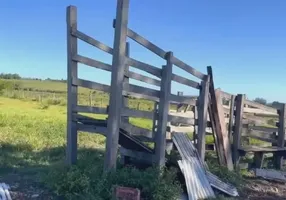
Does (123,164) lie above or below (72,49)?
below

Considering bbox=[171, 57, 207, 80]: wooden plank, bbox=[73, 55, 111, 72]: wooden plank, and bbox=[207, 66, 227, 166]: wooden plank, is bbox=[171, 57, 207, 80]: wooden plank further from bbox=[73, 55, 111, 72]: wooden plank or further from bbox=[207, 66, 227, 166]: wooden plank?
bbox=[73, 55, 111, 72]: wooden plank

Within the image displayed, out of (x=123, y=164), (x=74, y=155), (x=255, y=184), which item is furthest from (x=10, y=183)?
(x=255, y=184)

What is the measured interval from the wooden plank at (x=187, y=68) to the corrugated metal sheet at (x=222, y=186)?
202 centimetres

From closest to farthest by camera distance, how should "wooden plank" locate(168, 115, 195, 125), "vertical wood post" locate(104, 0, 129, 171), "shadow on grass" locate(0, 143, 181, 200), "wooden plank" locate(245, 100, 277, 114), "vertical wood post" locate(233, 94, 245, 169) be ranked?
"shadow on grass" locate(0, 143, 181, 200) → "vertical wood post" locate(104, 0, 129, 171) → "wooden plank" locate(168, 115, 195, 125) → "vertical wood post" locate(233, 94, 245, 169) → "wooden plank" locate(245, 100, 277, 114)

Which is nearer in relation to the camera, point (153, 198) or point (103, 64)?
point (153, 198)

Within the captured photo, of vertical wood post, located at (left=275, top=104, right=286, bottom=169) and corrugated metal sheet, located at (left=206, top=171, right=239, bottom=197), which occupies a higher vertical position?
vertical wood post, located at (left=275, top=104, right=286, bottom=169)

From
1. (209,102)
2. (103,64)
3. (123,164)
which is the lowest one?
(123,164)

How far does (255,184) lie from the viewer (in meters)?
7.70

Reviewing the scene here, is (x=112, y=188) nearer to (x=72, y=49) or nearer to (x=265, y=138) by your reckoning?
(x=72, y=49)

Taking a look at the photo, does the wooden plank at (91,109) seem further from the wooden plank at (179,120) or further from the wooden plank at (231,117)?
the wooden plank at (231,117)

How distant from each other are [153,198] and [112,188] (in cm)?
64

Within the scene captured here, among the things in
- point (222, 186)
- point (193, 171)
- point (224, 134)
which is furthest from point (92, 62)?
point (224, 134)

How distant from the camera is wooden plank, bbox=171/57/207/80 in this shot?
6.46 metres

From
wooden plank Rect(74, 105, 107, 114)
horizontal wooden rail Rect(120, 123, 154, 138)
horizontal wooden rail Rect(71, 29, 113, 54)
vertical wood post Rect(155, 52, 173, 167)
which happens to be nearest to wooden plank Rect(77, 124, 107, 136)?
wooden plank Rect(74, 105, 107, 114)
